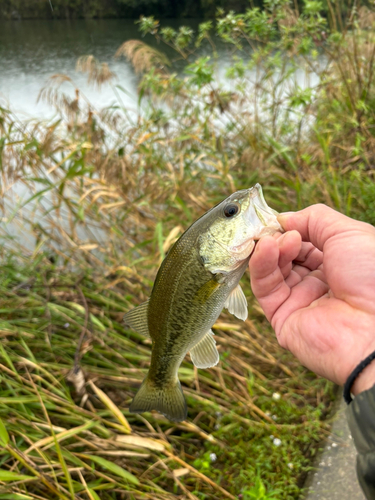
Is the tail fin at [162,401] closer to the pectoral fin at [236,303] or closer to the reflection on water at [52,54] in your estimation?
the pectoral fin at [236,303]

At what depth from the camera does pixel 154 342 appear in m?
1.49

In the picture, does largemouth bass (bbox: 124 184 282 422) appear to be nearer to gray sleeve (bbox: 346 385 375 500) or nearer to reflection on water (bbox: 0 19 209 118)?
gray sleeve (bbox: 346 385 375 500)

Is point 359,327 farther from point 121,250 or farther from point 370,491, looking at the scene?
point 121,250

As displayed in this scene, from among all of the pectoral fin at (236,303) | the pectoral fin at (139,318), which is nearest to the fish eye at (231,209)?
Answer: the pectoral fin at (236,303)

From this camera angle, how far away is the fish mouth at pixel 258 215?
4.42 ft

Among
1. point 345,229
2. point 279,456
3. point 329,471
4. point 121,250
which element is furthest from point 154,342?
point 121,250

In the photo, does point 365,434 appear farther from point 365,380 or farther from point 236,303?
point 236,303

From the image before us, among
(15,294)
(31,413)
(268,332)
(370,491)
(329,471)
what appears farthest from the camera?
(268,332)

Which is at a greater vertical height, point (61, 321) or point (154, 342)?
point (154, 342)

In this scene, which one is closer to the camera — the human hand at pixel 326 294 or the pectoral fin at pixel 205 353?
the human hand at pixel 326 294

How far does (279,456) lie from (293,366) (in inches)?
28.4

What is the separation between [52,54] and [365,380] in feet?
44.5

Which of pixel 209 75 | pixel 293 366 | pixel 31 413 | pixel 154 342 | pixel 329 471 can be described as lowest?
pixel 329 471

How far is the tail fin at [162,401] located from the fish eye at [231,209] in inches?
30.0
